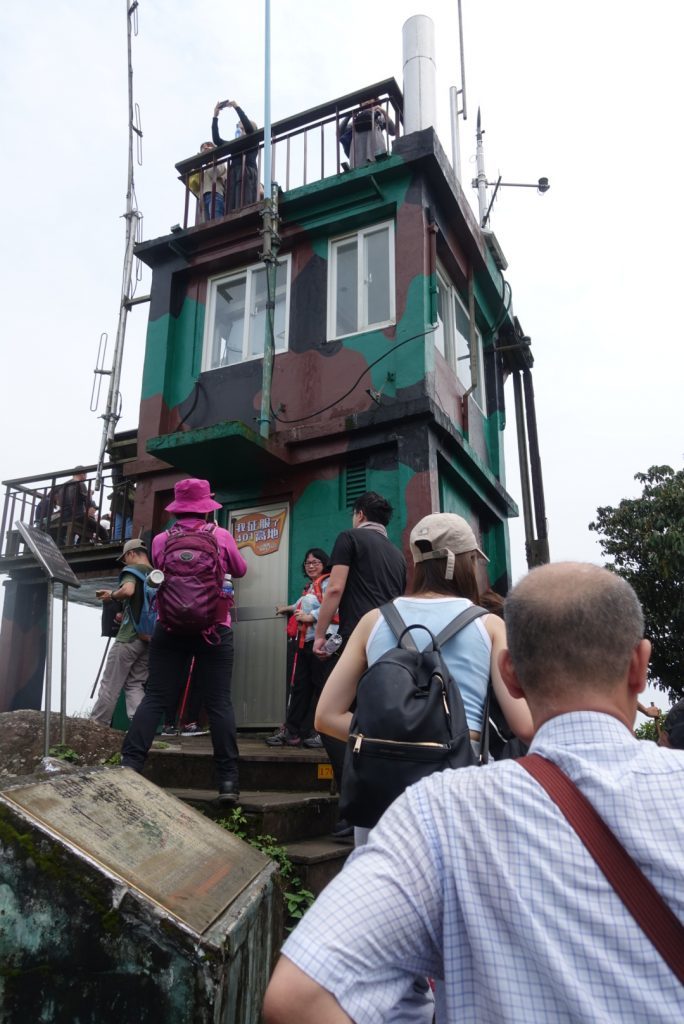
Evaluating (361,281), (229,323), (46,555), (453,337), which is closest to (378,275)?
(361,281)

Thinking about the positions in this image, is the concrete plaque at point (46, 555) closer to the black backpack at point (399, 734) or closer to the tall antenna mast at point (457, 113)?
the black backpack at point (399, 734)

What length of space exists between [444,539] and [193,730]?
6485 millimetres

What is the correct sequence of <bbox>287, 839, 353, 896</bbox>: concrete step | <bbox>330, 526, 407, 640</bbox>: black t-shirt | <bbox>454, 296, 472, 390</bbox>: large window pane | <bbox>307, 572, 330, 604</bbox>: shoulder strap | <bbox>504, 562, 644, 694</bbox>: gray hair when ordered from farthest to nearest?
<bbox>454, 296, 472, 390</bbox>: large window pane < <bbox>307, 572, 330, 604</bbox>: shoulder strap < <bbox>330, 526, 407, 640</bbox>: black t-shirt < <bbox>287, 839, 353, 896</bbox>: concrete step < <bbox>504, 562, 644, 694</bbox>: gray hair

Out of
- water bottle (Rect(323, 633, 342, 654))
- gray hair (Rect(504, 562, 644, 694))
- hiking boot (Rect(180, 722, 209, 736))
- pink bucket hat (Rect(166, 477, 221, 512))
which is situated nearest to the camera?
gray hair (Rect(504, 562, 644, 694))

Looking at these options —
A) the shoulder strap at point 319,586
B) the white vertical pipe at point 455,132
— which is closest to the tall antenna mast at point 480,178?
the white vertical pipe at point 455,132

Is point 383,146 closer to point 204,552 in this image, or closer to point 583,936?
point 204,552

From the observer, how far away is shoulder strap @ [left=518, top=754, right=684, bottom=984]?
970mm

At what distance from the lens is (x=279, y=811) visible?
14.1 feet

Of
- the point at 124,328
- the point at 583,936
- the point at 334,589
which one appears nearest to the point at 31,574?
the point at 124,328

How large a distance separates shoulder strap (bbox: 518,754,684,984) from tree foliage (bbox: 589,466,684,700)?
11.8 metres

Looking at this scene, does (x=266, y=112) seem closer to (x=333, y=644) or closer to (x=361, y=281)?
(x=361, y=281)

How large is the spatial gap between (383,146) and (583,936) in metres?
10.6

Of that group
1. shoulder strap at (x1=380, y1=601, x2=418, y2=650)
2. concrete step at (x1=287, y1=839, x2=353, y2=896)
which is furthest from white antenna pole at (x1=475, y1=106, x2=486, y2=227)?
shoulder strap at (x1=380, y1=601, x2=418, y2=650)

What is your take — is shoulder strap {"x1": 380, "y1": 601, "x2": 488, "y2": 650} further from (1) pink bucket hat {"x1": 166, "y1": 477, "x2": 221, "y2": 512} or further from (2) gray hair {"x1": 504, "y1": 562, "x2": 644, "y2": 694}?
(1) pink bucket hat {"x1": 166, "y1": 477, "x2": 221, "y2": 512}
